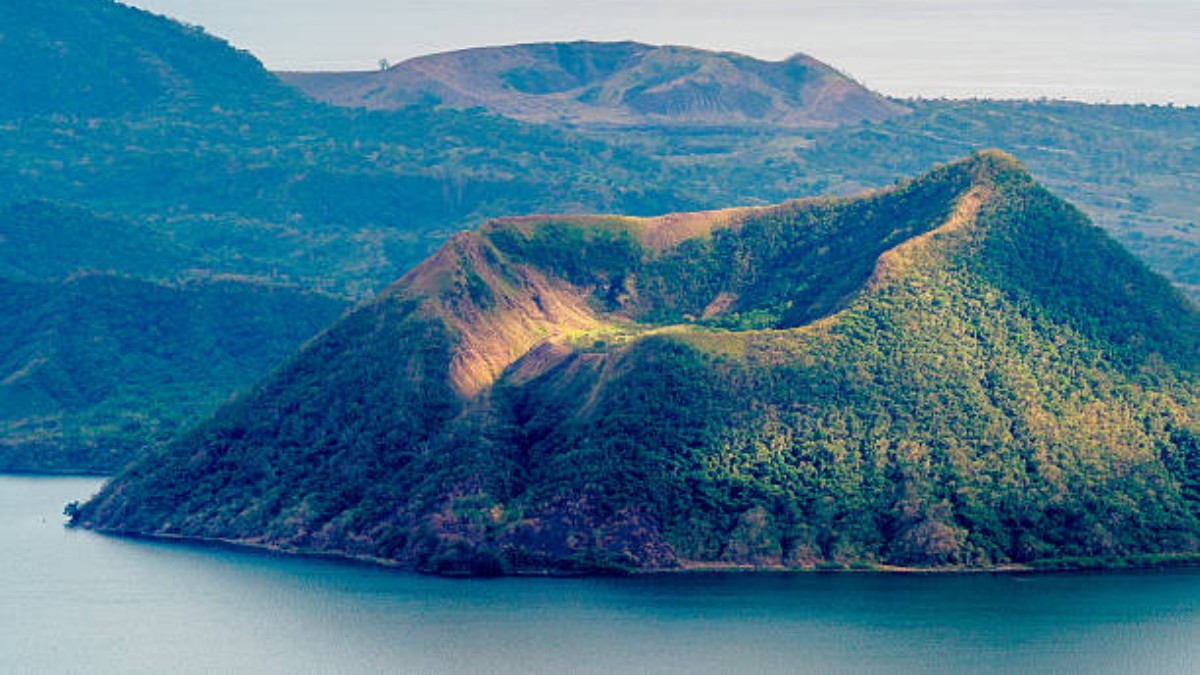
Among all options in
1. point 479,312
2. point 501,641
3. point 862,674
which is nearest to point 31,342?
point 479,312

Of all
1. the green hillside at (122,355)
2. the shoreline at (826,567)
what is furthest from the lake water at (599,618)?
the green hillside at (122,355)

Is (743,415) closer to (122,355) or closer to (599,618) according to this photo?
(599,618)

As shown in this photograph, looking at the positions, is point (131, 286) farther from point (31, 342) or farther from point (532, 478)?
point (532, 478)

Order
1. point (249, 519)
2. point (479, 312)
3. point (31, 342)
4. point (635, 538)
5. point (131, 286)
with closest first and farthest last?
point (635, 538) → point (249, 519) → point (479, 312) → point (31, 342) → point (131, 286)

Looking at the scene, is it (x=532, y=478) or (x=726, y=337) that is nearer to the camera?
(x=532, y=478)

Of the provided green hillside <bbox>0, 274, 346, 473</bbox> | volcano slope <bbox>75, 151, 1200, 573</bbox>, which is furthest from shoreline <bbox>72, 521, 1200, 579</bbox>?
green hillside <bbox>0, 274, 346, 473</bbox>

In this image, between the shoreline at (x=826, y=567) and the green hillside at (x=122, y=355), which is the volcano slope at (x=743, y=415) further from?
the green hillside at (x=122, y=355)
